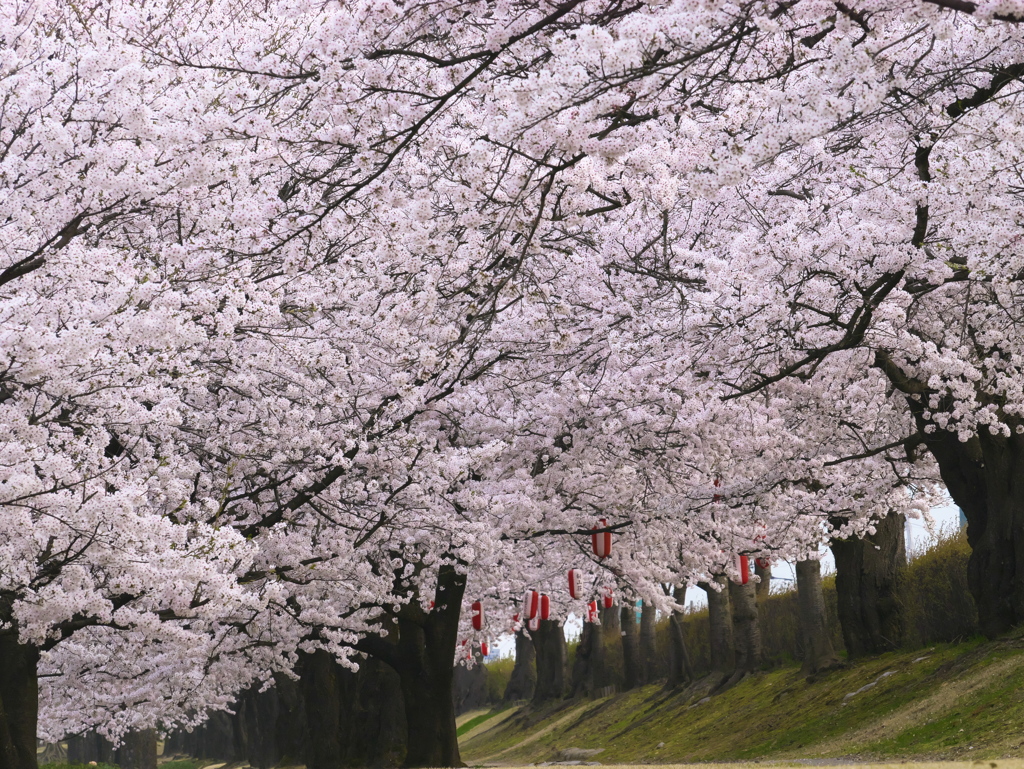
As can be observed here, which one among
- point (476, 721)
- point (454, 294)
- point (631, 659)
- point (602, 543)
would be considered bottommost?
point (476, 721)

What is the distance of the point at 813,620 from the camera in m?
22.7

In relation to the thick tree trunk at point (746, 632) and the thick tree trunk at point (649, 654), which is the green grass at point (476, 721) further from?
the thick tree trunk at point (746, 632)

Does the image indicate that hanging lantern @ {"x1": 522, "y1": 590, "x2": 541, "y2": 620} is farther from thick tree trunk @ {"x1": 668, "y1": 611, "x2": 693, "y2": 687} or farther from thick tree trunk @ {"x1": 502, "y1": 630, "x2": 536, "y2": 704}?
thick tree trunk @ {"x1": 502, "y1": 630, "x2": 536, "y2": 704}

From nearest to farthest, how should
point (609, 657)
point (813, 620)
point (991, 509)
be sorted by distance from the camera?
point (991, 509)
point (813, 620)
point (609, 657)

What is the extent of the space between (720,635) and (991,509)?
15.0 meters

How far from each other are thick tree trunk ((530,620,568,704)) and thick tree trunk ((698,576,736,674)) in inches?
443

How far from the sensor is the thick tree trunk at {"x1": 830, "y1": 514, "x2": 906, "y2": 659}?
20875 millimetres

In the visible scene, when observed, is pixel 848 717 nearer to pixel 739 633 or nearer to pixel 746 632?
pixel 746 632

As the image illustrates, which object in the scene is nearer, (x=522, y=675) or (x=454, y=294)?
(x=454, y=294)

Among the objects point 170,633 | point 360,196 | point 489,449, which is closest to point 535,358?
point 489,449

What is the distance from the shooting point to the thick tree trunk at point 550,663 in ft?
133

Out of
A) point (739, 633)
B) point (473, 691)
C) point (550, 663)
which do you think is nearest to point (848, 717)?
point (739, 633)

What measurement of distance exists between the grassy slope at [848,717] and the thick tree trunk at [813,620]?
1.80ft

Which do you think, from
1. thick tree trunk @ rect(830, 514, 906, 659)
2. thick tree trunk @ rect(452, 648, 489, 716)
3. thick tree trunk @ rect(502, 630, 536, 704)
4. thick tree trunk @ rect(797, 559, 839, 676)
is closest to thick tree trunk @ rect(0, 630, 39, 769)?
thick tree trunk @ rect(830, 514, 906, 659)
